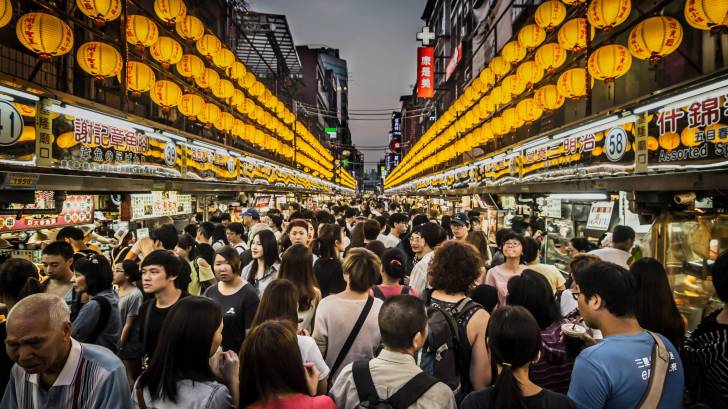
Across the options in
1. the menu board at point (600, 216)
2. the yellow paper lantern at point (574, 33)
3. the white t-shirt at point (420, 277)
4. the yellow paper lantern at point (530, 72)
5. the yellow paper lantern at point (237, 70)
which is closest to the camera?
the white t-shirt at point (420, 277)

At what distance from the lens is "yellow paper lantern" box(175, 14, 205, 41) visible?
9.63 meters

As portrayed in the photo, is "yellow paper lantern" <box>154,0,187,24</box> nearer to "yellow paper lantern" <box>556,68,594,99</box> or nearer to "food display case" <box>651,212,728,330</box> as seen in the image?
"yellow paper lantern" <box>556,68,594,99</box>

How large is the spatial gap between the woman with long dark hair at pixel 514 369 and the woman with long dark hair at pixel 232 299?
2779 millimetres

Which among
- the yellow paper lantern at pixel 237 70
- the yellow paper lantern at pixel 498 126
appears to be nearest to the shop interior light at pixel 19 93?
the yellow paper lantern at pixel 237 70

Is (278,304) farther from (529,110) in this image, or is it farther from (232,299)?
(529,110)

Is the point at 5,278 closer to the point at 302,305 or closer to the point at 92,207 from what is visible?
the point at 302,305

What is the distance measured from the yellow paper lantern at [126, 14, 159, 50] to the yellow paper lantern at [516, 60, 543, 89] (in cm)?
826

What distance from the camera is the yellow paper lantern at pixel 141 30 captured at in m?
8.05

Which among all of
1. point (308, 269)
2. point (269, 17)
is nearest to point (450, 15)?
point (269, 17)

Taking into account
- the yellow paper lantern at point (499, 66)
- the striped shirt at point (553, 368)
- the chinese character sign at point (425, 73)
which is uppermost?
the chinese character sign at point (425, 73)

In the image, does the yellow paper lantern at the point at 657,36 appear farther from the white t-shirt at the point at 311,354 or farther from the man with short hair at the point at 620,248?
the white t-shirt at the point at 311,354

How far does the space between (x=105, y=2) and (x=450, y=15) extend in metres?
45.9

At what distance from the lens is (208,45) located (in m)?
10.8

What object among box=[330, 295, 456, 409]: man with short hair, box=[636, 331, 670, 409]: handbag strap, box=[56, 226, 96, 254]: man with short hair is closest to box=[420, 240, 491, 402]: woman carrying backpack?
box=[330, 295, 456, 409]: man with short hair
